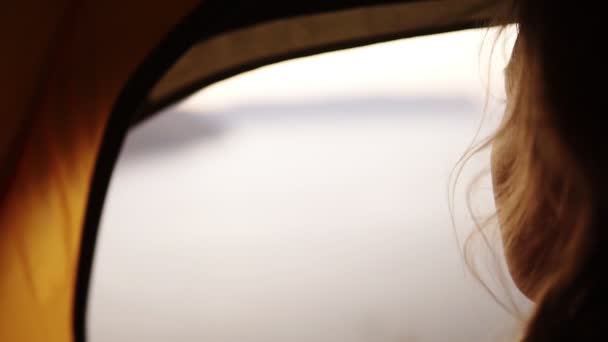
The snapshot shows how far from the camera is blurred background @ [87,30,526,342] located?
129 centimetres

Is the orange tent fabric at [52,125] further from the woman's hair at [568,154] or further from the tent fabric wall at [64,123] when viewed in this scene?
the woman's hair at [568,154]

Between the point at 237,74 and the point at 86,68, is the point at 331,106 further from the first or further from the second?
the point at 86,68

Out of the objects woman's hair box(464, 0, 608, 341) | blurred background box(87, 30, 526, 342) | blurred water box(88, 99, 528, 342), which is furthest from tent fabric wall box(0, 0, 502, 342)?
blurred water box(88, 99, 528, 342)

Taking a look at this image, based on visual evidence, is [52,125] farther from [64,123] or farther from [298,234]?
[298,234]

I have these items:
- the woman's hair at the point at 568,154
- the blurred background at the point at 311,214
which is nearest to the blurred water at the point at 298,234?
the blurred background at the point at 311,214

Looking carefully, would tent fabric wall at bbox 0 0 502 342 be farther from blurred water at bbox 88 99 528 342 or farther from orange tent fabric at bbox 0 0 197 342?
blurred water at bbox 88 99 528 342

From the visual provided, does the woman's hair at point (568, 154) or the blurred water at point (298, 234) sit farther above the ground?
the woman's hair at point (568, 154)

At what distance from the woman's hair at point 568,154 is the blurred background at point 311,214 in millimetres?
331

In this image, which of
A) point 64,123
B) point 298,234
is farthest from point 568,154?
point 298,234

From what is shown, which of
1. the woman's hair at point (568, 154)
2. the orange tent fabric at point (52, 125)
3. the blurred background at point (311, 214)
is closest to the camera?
the woman's hair at point (568, 154)

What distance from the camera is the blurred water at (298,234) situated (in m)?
1.35

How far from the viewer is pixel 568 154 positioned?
1.78 ft

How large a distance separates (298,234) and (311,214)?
0.30ft

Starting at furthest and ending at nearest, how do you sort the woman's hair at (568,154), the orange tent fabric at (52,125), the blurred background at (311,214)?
the blurred background at (311,214)
the orange tent fabric at (52,125)
the woman's hair at (568,154)
